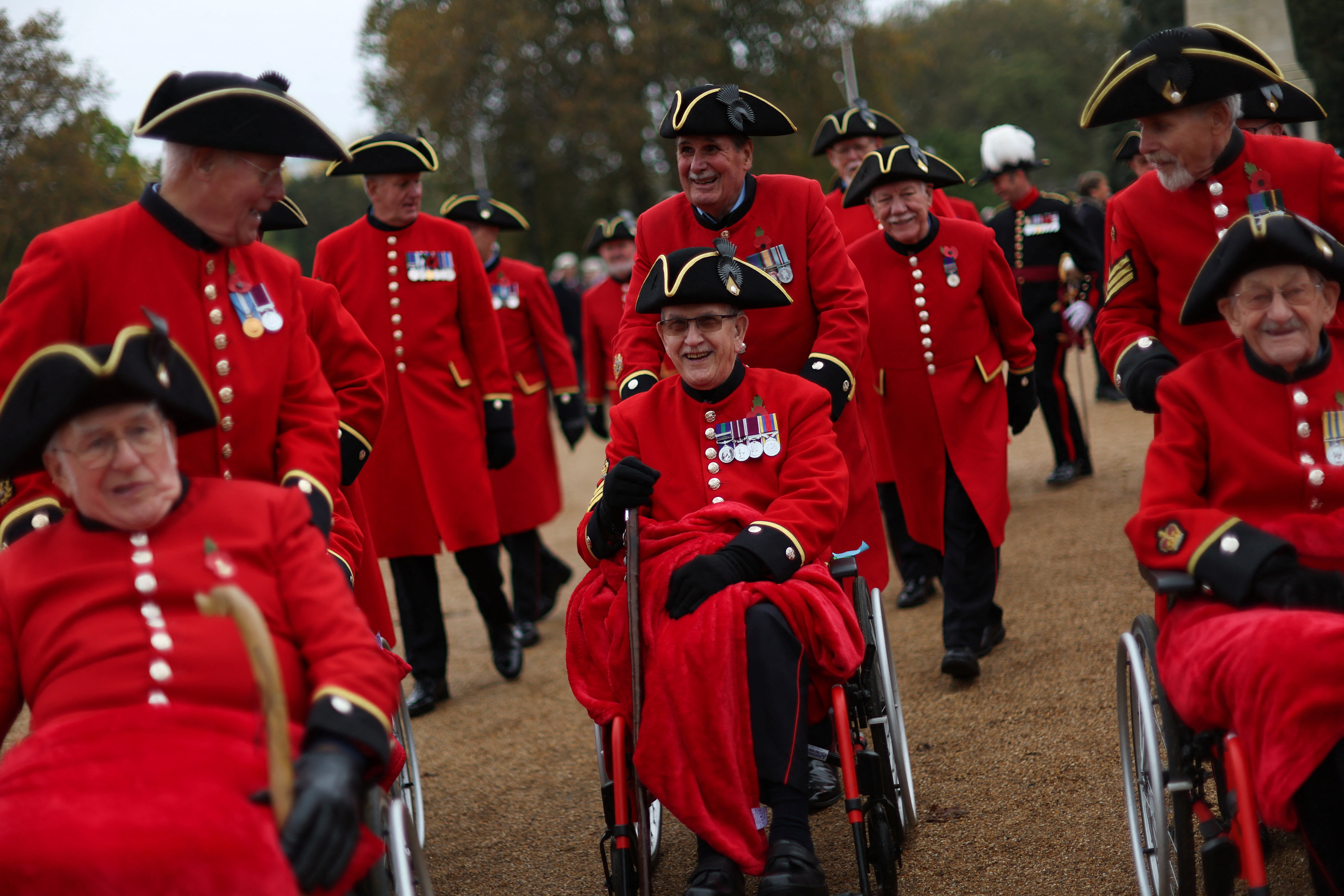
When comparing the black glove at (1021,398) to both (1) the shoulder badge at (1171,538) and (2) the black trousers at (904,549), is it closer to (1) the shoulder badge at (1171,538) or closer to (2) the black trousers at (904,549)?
(2) the black trousers at (904,549)

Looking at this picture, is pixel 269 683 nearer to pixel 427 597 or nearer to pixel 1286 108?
pixel 427 597

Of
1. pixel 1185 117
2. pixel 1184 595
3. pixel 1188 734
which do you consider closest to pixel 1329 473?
pixel 1184 595

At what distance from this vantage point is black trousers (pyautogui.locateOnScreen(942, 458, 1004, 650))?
211 inches

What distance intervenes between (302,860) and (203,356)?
135 centimetres

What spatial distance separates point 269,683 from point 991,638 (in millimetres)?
4064

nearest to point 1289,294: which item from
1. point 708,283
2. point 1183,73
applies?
point 1183,73

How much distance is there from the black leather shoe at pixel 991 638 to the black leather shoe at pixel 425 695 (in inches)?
96.2

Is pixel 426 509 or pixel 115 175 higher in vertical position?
pixel 115 175

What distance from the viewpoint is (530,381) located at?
7.68 metres

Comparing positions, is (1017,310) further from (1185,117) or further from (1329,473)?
(1329,473)

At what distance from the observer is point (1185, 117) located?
12.0ft

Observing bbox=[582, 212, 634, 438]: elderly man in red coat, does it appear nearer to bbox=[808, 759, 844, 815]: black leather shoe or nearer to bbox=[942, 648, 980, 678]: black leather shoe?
bbox=[942, 648, 980, 678]: black leather shoe

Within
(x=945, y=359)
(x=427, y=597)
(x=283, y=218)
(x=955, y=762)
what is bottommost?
(x=955, y=762)

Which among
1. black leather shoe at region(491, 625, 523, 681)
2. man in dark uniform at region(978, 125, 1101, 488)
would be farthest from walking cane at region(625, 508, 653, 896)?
man in dark uniform at region(978, 125, 1101, 488)
